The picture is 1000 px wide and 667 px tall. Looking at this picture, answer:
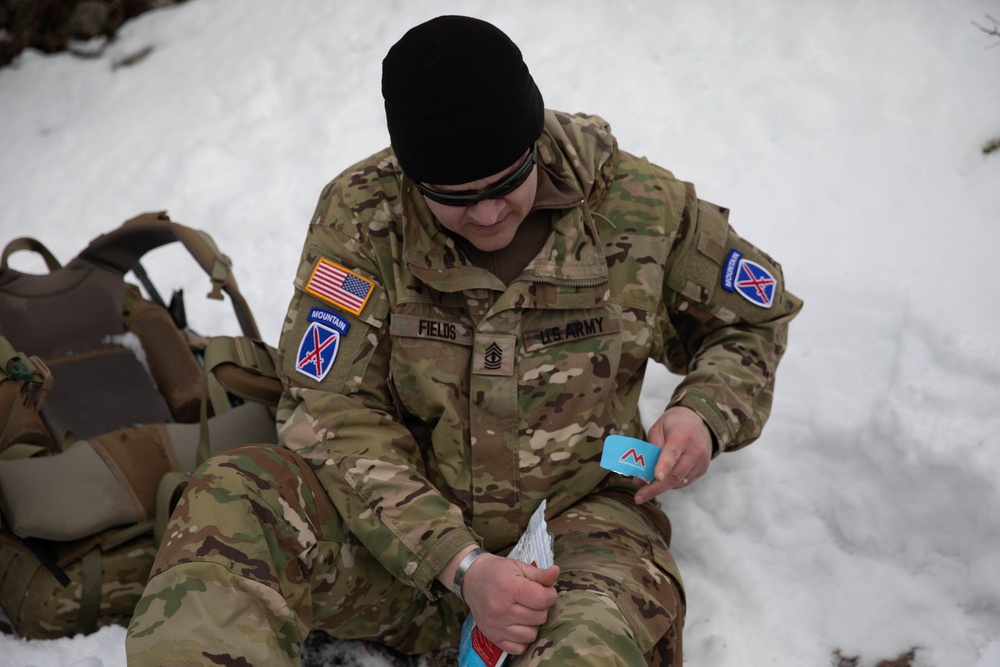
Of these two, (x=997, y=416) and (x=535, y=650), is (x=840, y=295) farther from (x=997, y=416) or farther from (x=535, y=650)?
(x=535, y=650)

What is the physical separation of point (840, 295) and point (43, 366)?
2.41m

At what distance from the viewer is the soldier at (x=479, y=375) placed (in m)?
2.02

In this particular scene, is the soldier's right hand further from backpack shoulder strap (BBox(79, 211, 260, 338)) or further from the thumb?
backpack shoulder strap (BBox(79, 211, 260, 338))

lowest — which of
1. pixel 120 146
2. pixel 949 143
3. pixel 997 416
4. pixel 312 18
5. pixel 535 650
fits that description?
pixel 535 650

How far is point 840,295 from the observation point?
3137 millimetres

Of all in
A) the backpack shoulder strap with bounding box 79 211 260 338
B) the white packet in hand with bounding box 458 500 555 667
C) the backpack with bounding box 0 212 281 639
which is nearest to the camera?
the white packet in hand with bounding box 458 500 555 667

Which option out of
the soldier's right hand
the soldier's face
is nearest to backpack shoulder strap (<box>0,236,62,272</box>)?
the soldier's face

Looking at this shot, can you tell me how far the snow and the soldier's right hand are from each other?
759 mm

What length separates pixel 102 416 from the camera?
9.29ft

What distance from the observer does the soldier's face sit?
2.07m

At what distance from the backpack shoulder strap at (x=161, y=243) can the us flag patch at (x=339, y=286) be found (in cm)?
62

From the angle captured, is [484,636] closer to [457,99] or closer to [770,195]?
[457,99]

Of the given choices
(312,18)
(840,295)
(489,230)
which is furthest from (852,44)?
(312,18)

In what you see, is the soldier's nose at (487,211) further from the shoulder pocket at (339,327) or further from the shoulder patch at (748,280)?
the shoulder patch at (748,280)
